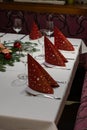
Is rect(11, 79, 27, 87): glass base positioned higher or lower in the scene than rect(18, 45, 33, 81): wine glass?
lower

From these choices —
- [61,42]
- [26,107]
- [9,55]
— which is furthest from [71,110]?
[26,107]

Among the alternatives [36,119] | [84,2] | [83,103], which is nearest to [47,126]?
[36,119]

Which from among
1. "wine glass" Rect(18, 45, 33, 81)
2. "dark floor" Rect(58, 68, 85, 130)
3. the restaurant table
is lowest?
"dark floor" Rect(58, 68, 85, 130)

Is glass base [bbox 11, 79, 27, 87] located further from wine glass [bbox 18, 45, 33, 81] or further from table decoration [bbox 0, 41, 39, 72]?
table decoration [bbox 0, 41, 39, 72]

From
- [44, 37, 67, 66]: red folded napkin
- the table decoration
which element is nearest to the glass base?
the table decoration

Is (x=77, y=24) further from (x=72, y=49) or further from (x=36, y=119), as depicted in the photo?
(x=36, y=119)

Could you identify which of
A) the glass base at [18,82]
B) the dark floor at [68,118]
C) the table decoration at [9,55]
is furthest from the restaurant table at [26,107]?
the dark floor at [68,118]

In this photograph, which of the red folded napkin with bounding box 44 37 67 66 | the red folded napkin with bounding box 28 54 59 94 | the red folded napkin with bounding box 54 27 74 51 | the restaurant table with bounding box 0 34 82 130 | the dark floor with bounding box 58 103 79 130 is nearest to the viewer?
the restaurant table with bounding box 0 34 82 130

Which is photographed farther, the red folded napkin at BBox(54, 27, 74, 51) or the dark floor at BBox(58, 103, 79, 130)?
the red folded napkin at BBox(54, 27, 74, 51)

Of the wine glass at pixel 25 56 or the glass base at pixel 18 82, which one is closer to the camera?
the glass base at pixel 18 82

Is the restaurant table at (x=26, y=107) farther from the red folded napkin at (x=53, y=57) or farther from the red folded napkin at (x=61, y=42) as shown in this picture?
the red folded napkin at (x=61, y=42)

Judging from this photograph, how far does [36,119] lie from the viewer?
109 cm

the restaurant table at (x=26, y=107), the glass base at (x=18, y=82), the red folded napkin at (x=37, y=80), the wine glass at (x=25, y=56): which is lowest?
the restaurant table at (x=26, y=107)

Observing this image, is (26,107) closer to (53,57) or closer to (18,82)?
(18,82)
